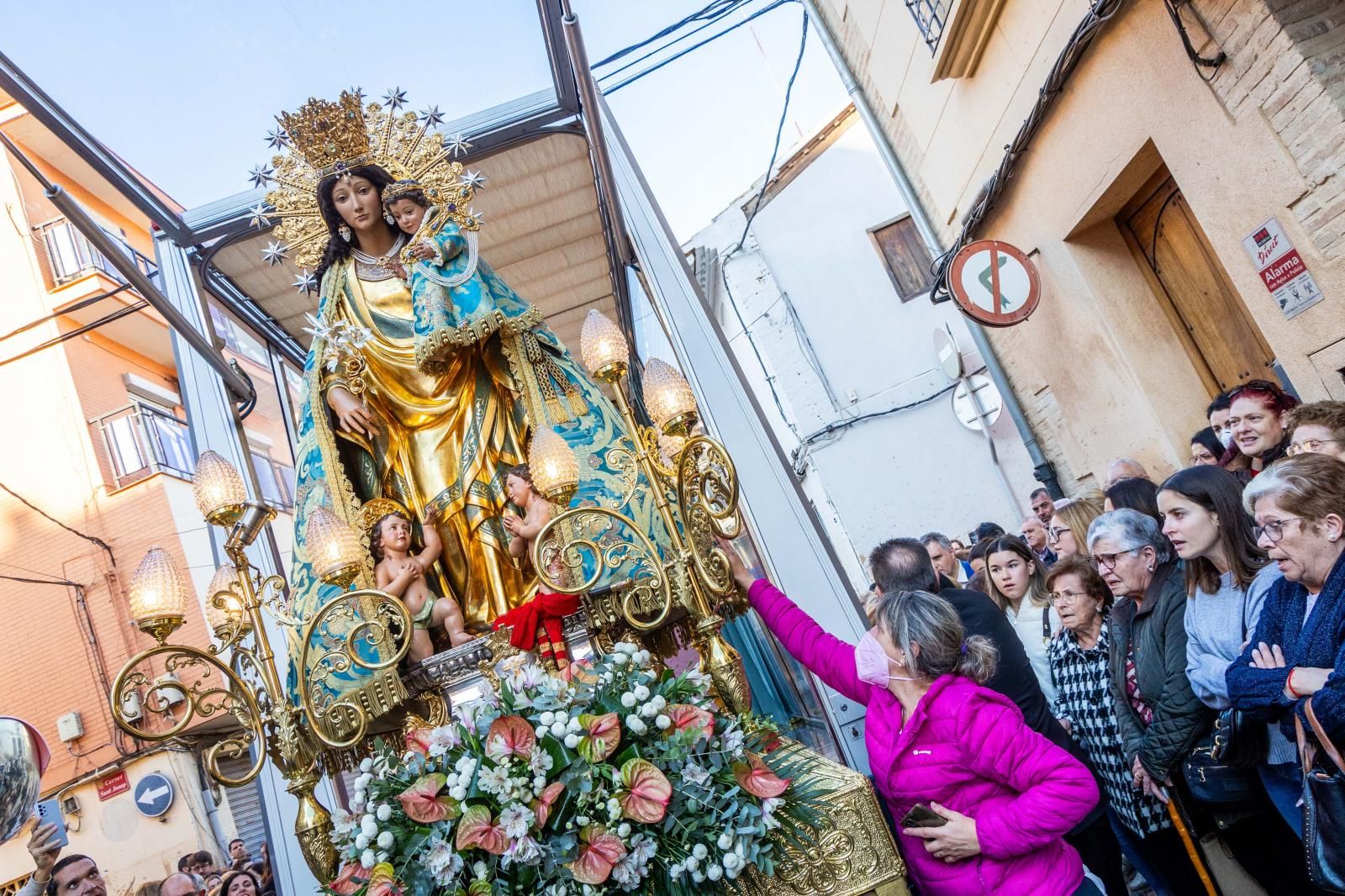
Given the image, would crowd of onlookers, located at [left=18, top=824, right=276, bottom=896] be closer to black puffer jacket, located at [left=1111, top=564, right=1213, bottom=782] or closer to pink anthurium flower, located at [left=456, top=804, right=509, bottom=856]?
pink anthurium flower, located at [left=456, top=804, right=509, bottom=856]

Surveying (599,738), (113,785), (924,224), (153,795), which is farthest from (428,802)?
(113,785)

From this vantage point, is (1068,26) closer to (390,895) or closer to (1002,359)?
(1002,359)

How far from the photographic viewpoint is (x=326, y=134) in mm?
4039

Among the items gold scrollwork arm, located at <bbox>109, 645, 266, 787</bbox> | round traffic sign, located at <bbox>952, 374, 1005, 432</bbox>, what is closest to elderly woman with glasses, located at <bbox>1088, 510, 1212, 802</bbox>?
gold scrollwork arm, located at <bbox>109, 645, 266, 787</bbox>

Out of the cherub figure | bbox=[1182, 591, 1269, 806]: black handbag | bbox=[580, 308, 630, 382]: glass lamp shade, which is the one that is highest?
bbox=[580, 308, 630, 382]: glass lamp shade

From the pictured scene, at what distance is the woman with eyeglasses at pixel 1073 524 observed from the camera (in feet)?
13.6

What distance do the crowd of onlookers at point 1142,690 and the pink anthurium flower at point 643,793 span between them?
24.2 inches

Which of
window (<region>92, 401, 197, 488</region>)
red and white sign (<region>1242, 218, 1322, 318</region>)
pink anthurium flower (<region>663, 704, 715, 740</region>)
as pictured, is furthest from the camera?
window (<region>92, 401, 197, 488</region>)

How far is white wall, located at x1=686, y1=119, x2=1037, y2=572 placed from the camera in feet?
45.7

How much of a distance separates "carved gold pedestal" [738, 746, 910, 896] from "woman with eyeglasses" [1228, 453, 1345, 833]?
0.89m

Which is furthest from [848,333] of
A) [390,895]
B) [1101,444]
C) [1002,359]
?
[390,895]

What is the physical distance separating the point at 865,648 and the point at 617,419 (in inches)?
65.2

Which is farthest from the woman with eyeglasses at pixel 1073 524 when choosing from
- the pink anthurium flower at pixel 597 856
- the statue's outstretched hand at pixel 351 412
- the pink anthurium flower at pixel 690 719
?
the statue's outstretched hand at pixel 351 412

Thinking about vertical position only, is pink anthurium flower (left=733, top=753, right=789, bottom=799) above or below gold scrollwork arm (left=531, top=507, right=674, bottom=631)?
below
